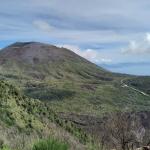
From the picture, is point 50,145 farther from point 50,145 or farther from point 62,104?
point 62,104

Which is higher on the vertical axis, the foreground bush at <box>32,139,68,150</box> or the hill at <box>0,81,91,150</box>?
the foreground bush at <box>32,139,68,150</box>

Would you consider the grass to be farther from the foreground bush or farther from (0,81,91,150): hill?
(0,81,91,150): hill

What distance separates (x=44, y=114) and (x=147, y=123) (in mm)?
77242

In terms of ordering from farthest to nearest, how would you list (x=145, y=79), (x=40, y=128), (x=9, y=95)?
(x=145, y=79) < (x=9, y=95) < (x=40, y=128)

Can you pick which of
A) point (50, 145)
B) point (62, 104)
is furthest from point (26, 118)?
point (62, 104)

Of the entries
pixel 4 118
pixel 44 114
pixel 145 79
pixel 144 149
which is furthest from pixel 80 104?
pixel 144 149

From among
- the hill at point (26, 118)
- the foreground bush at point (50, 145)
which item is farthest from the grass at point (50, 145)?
the hill at point (26, 118)

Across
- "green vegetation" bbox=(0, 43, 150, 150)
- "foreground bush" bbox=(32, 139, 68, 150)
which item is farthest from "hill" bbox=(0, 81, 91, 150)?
"foreground bush" bbox=(32, 139, 68, 150)

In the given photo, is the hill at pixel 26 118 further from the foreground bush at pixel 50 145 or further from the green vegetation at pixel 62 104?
the foreground bush at pixel 50 145

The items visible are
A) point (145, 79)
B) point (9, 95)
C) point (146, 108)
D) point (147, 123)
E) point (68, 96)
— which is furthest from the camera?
point (145, 79)

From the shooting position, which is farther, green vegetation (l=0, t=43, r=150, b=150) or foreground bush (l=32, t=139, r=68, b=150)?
green vegetation (l=0, t=43, r=150, b=150)

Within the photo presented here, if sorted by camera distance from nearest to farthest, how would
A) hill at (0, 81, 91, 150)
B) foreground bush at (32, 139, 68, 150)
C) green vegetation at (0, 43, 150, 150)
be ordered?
foreground bush at (32, 139, 68, 150)
hill at (0, 81, 91, 150)
green vegetation at (0, 43, 150, 150)

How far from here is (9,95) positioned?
3086 cm

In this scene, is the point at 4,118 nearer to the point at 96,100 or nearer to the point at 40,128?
the point at 40,128
